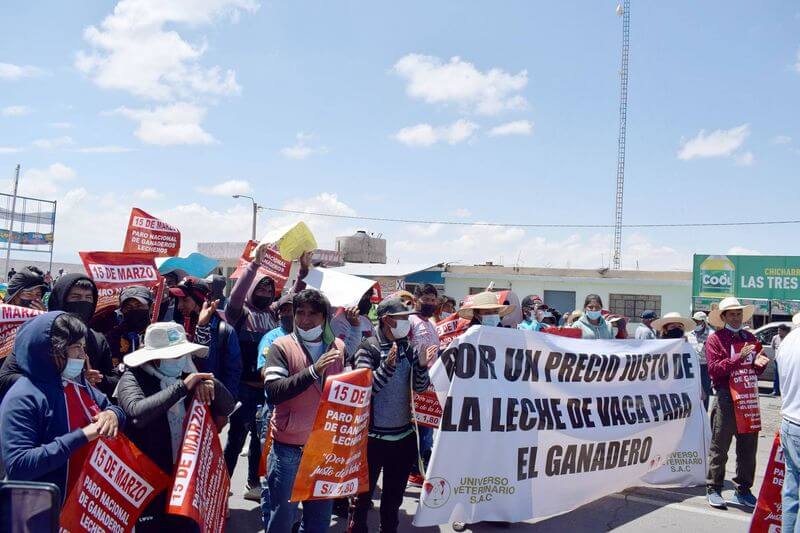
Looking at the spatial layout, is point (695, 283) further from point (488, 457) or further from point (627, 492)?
point (488, 457)

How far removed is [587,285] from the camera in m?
31.4

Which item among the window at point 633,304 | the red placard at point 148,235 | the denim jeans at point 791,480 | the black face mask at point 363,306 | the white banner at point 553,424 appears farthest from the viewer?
the window at point 633,304

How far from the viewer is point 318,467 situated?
362 cm

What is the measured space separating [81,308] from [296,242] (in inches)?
82.5

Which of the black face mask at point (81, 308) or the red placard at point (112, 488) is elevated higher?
the black face mask at point (81, 308)

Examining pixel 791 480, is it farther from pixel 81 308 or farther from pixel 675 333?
pixel 81 308

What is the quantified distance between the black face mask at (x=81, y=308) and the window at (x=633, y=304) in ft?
94.0

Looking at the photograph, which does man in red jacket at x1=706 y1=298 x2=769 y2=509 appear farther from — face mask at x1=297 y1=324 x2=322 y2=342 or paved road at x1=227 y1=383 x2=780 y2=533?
face mask at x1=297 y1=324 x2=322 y2=342

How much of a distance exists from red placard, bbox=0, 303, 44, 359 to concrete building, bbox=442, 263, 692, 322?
24764 millimetres

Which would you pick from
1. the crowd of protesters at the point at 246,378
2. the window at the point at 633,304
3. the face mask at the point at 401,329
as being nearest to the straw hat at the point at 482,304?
the crowd of protesters at the point at 246,378

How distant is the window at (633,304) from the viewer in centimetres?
2952

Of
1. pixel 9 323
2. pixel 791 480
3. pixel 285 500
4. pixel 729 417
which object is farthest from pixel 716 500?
pixel 9 323

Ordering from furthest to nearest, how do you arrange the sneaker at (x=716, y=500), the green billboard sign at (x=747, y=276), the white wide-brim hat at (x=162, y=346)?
1. the green billboard sign at (x=747, y=276)
2. the sneaker at (x=716, y=500)
3. the white wide-brim hat at (x=162, y=346)

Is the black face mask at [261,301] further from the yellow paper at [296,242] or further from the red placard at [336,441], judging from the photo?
the red placard at [336,441]
